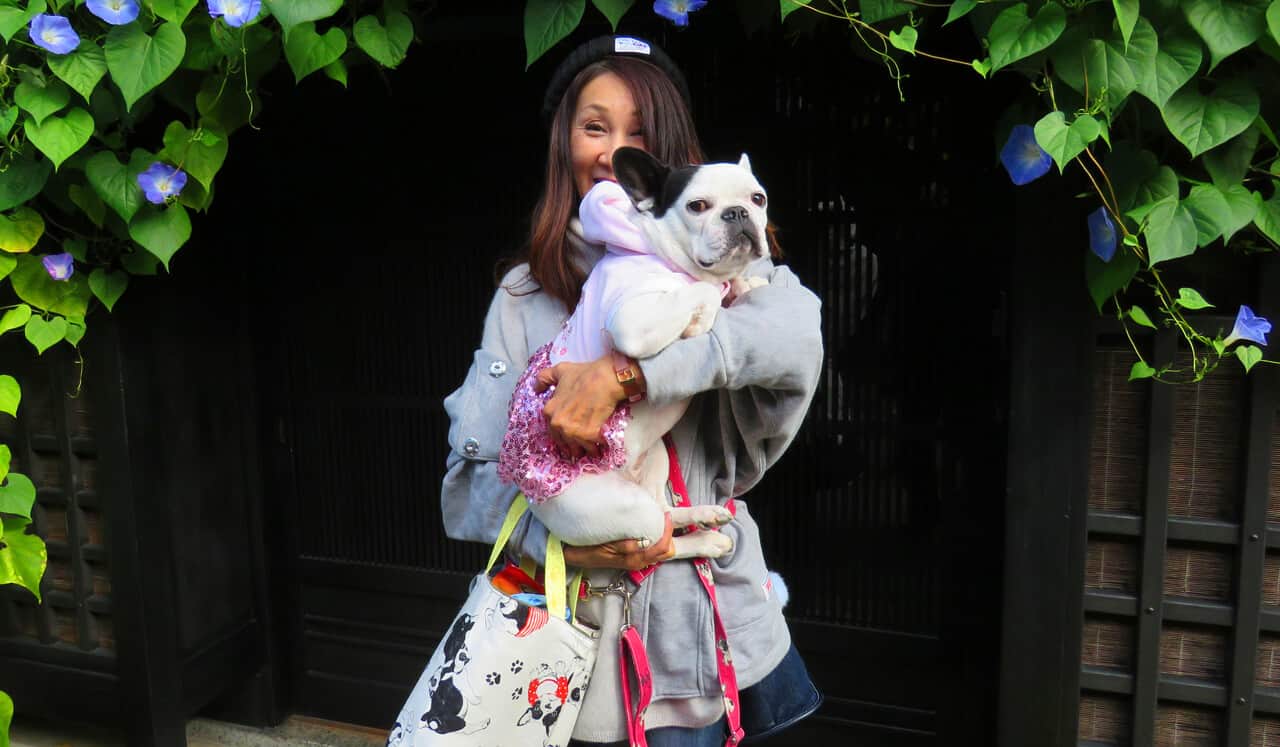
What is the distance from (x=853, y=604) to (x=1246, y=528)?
0.97 metres

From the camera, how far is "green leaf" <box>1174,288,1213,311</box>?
5.27ft

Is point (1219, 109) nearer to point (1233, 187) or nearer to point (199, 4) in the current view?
point (1233, 187)

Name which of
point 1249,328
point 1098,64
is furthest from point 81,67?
point 1249,328

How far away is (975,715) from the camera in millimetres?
2385

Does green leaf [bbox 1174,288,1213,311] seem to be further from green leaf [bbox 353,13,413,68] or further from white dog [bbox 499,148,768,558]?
green leaf [bbox 353,13,413,68]

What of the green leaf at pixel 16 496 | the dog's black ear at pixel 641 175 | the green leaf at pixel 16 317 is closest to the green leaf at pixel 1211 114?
the dog's black ear at pixel 641 175

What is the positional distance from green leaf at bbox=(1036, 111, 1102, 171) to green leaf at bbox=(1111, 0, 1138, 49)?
0.14 meters

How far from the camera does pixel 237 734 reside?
299cm

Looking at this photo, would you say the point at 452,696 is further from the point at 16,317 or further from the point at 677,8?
the point at 16,317

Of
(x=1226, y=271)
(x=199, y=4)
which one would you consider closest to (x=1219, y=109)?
(x=1226, y=271)

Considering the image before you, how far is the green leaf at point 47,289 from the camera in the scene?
85.9 inches

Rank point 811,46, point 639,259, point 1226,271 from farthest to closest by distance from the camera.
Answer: point 811,46 < point 1226,271 < point 639,259

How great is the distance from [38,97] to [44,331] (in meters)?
0.56

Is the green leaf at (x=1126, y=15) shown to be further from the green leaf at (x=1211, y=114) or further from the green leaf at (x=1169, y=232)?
the green leaf at (x=1169, y=232)
